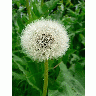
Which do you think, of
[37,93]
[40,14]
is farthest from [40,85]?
[40,14]

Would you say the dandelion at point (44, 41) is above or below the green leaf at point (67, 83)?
above

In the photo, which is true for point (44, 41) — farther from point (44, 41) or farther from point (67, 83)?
point (67, 83)

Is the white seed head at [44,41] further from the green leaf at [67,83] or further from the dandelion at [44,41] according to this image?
the green leaf at [67,83]

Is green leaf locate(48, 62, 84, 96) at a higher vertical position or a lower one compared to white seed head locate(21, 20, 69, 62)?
lower

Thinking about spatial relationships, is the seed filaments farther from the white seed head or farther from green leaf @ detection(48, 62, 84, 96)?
green leaf @ detection(48, 62, 84, 96)

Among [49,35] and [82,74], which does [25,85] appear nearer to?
[82,74]

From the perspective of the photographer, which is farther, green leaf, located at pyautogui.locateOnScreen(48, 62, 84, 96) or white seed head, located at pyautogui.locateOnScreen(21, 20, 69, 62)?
green leaf, located at pyautogui.locateOnScreen(48, 62, 84, 96)

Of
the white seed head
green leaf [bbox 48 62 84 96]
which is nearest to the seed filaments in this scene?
the white seed head

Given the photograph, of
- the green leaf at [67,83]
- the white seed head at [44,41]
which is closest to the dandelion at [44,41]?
the white seed head at [44,41]
